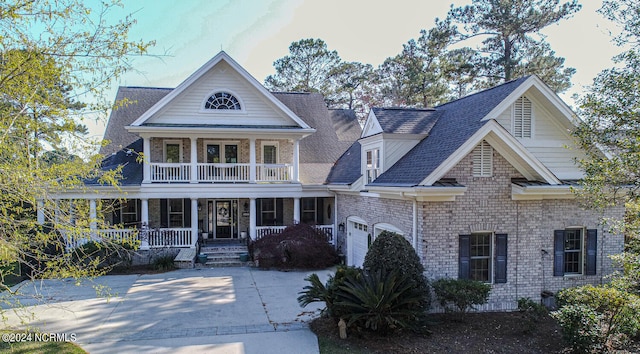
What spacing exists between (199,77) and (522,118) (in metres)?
12.7

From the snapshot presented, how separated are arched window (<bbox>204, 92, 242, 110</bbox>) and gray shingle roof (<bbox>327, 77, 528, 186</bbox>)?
773cm

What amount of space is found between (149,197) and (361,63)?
27.3 m

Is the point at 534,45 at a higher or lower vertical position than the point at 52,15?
higher

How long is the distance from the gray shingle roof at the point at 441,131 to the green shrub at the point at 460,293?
2.49 metres

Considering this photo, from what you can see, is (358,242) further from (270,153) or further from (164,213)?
(164,213)

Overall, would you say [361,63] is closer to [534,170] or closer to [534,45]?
[534,45]

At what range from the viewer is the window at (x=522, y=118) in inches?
430

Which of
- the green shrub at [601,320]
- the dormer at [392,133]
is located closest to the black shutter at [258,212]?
the dormer at [392,133]

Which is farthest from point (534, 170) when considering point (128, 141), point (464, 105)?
point (128, 141)

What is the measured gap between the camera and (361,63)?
38.0m

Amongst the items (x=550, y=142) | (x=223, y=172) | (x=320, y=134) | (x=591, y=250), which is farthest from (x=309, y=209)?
(x=591, y=250)

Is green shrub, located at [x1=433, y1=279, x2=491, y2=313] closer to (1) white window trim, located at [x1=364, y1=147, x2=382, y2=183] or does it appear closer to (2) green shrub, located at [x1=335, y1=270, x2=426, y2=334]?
(2) green shrub, located at [x1=335, y1=270, x2=426, y2=334]

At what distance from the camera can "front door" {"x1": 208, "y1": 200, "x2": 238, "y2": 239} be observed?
1888cm

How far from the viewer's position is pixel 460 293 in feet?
28.1
